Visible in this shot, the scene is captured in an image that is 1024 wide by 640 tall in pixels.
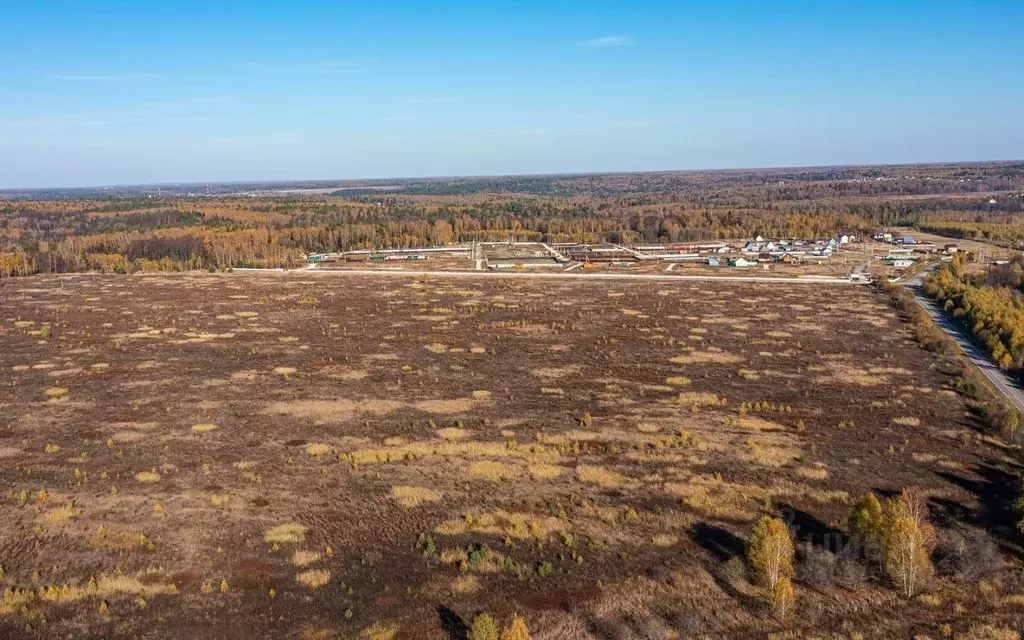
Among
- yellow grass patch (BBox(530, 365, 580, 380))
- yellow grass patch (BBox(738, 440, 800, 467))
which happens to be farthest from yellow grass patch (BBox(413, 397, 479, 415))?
yellow grass patch (BBox(738, 440, 800, 467))

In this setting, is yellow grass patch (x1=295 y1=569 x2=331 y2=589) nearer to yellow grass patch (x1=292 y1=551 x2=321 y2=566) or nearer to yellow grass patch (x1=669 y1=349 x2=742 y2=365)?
yellow grass patch (x1=292 y1=551 x2=321 y2=566)

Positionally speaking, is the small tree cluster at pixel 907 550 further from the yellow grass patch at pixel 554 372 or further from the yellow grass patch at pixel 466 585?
the yellow grass patch at pixel 554 372

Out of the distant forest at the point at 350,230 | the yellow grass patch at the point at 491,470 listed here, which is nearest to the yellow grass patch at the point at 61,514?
the yellow grass patch at the point at 491,470

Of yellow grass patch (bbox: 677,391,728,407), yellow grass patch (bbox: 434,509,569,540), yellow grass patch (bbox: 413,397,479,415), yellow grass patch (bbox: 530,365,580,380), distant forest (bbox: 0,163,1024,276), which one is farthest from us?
distant forest (bbox: 0,163,1024,276)

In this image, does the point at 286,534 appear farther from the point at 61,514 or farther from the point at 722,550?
the point at 722,550

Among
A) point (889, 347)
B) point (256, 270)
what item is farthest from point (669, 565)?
point (256, 270)

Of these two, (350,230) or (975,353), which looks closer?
(975,353)

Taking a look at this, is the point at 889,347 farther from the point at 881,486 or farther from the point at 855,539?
the point at 855,539

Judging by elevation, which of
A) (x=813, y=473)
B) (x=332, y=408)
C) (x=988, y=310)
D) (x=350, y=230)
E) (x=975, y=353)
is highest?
(x=350, y=230)

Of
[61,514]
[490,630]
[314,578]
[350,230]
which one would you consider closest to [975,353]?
[490,630]
